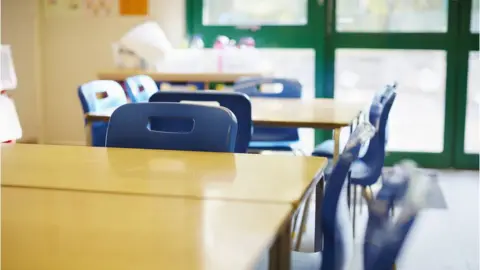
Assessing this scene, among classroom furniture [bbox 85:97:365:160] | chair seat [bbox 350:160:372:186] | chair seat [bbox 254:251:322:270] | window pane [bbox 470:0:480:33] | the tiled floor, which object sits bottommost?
the tiled floor

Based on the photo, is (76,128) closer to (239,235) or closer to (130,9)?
(130,9)

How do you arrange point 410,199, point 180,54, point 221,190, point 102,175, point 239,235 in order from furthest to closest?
point 180,54 → point 102,175 → point 221,190 → point 239,235 → point 410,199

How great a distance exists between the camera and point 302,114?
9.09 feet

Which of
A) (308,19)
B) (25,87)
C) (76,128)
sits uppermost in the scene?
(308,19)

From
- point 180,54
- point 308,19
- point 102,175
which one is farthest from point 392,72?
point 102,175

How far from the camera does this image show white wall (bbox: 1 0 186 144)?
5.03 meters

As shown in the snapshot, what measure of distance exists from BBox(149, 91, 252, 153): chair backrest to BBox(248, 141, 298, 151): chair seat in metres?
1.00

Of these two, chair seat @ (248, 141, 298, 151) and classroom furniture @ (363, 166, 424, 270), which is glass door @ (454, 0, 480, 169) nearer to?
chair seat @ (248, 141, 298, 151)

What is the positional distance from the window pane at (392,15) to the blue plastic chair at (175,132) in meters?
3.27

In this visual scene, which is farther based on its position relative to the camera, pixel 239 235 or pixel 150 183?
pixel 150 183

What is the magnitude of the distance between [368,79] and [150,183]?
390 centimetres

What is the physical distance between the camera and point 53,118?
5246 millimetres

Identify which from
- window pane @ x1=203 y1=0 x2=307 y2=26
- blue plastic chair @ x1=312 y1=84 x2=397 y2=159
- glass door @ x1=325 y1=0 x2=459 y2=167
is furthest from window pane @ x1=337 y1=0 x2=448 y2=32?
blue plastic chair @ x1=312 y1=84 x2=397 y2=159

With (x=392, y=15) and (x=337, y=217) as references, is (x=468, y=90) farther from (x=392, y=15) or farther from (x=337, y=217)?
(x=337, y=217)
